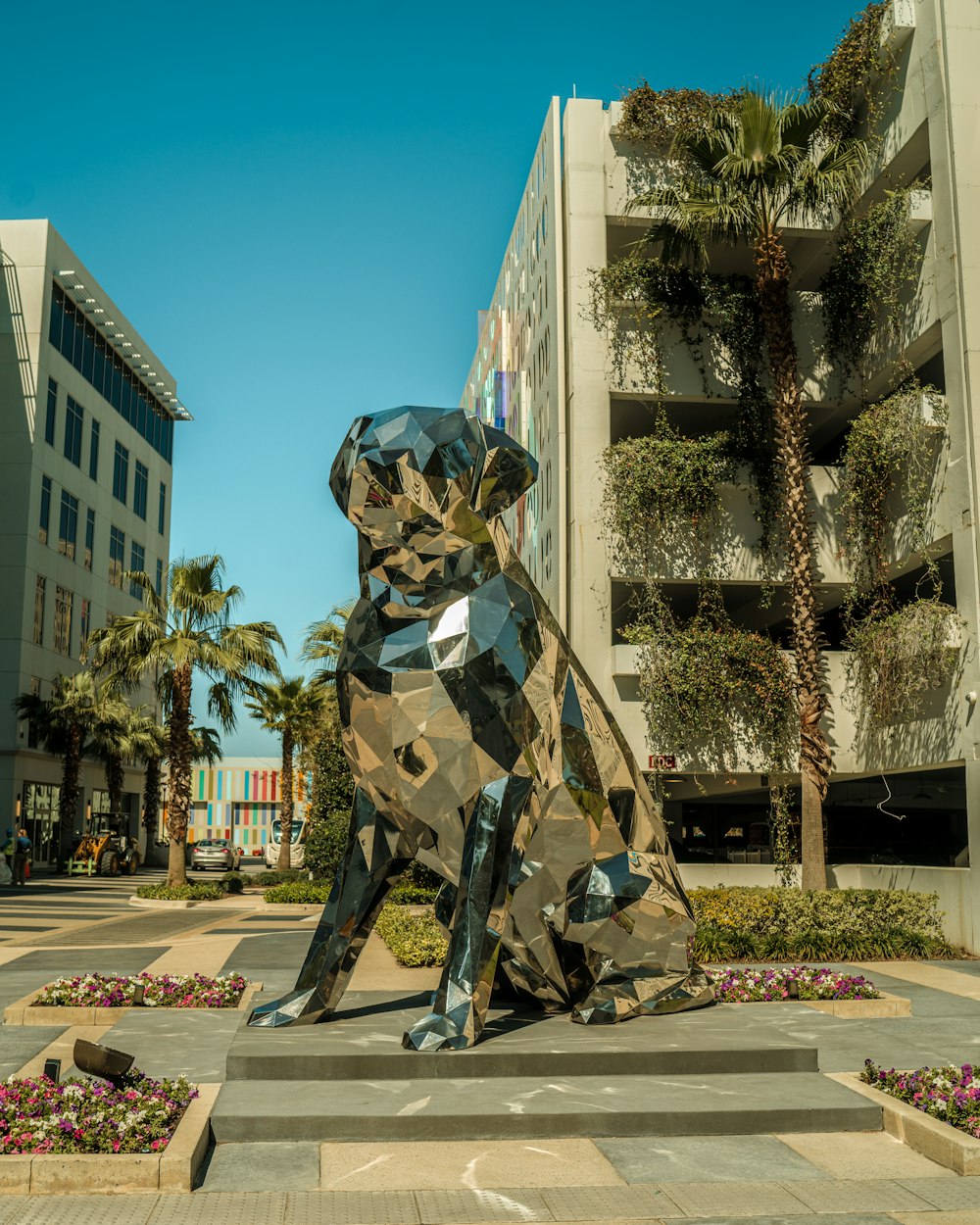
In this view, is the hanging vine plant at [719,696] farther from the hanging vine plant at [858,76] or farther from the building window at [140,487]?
the building window at [140,487]

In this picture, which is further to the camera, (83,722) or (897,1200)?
(83,722)

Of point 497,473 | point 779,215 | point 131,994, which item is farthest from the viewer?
point 779,215

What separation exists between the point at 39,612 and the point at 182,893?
872 inches

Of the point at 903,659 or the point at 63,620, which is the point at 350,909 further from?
the point at 63,620

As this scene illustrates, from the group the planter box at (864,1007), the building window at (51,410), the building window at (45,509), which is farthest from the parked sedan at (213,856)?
the planter box at (864,1007)

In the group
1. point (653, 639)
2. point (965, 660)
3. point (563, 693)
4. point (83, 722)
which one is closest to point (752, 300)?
point (653, 639)

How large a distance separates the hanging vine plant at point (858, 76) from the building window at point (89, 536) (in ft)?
126

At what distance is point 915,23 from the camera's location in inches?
673

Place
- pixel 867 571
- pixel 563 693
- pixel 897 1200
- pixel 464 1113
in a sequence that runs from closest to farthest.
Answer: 1. pixel 897 1200
2. pixel 464 1113
3. pixel 563 693
4. pixel 867 571

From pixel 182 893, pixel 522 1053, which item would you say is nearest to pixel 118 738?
pixel 182 893

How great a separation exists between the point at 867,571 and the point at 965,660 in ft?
11.4

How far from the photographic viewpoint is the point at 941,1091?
5.58 meters

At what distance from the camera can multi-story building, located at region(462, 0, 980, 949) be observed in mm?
15859

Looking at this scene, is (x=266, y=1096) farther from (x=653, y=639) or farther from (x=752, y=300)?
(x=752, y=300)
